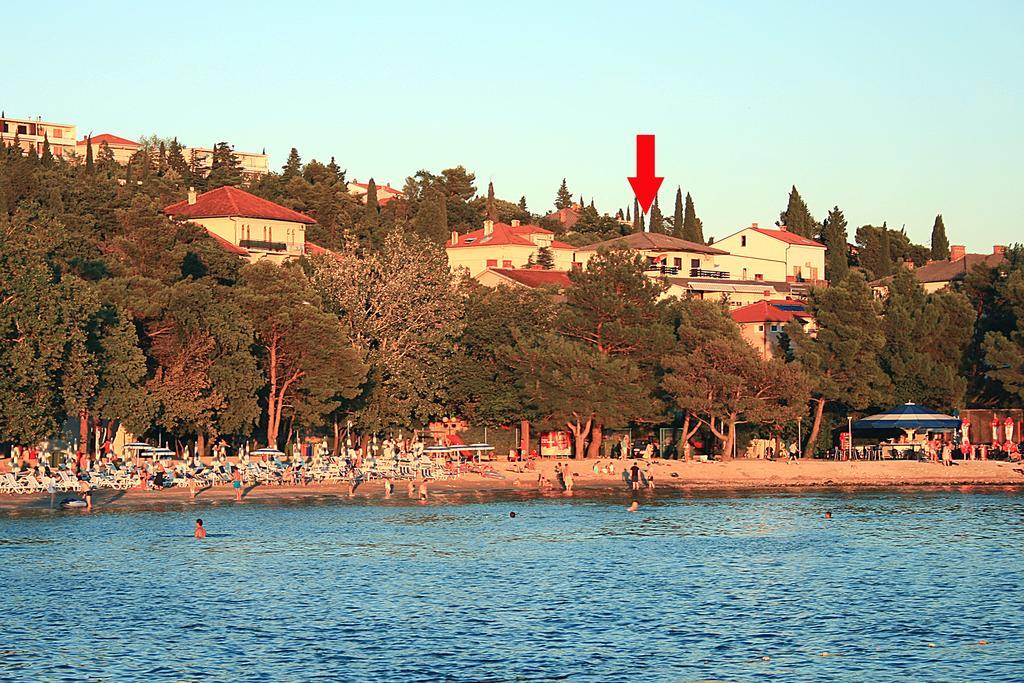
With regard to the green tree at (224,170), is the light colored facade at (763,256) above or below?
below

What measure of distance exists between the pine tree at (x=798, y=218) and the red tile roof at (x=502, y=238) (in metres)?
29.2

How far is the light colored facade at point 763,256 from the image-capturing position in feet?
427

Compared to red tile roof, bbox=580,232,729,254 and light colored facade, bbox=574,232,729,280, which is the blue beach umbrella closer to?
light colored facade, bbox=574,232,729,280

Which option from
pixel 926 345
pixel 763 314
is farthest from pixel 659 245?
pixel 926 345

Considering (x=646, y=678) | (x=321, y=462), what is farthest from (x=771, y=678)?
(x=321, y=462)

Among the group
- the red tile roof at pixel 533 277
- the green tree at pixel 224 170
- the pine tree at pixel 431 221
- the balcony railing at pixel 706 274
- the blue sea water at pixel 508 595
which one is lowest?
the blue sea water at pixel 508 595

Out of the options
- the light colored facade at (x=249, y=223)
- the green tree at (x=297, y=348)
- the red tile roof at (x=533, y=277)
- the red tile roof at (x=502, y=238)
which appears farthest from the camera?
the red tile roof at (x=502, y=238)

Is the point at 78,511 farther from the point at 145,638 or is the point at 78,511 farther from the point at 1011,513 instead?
the point at 1011,513

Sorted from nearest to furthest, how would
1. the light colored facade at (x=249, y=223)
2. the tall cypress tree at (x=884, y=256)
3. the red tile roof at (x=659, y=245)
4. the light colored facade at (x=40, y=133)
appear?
the light colored facade at (x=249, y=223)
the red tile roof at (x=659, y=245)
the tall cypress tree at (x=884, y=256)
the light colored facade at (x=40, y=133)

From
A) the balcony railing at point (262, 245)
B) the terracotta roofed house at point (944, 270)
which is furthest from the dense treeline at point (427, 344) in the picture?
the terracotta roofed house at point (944, 270)

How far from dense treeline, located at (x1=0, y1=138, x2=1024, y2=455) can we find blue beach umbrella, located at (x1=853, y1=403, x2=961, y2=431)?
1.88 meters

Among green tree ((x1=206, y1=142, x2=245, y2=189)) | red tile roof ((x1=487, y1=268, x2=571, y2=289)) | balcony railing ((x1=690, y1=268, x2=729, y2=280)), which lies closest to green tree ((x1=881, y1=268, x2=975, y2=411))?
red tile roof ((x1=487, y1=268, x2=571, y2=289))

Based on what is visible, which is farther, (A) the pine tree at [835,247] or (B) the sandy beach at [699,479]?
(A) the pine tree at [835,247]

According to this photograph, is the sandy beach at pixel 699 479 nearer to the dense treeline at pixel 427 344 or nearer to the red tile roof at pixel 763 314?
the dense treeline at pixel 427 344
